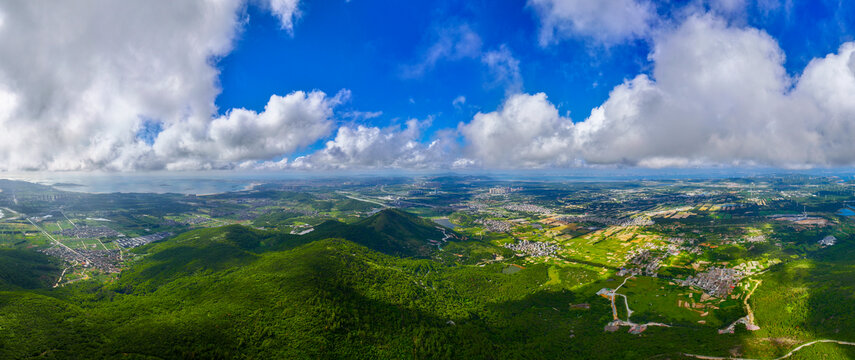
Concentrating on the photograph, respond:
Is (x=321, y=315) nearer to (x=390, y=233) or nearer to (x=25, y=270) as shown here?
(x=390, y=233)

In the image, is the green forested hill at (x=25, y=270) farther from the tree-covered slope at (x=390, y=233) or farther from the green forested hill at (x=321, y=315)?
the tree-covered slope at (x=390, y=233)

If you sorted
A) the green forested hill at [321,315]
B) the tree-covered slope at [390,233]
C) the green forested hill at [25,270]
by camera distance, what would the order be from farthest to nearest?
1. the tree-covered slope at [390,233]
2. the green forested hill at [25,270]
3. the green forested hill at [321,315]

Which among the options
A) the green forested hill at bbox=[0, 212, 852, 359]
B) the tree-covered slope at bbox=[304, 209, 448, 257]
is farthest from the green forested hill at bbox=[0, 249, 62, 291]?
the tree-covered slope at bbox=[304, 209, 448, 257]

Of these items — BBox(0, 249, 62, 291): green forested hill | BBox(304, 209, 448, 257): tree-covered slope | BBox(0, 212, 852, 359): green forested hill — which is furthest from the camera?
BBox(304, 209, 448, 257): tree-covered slope

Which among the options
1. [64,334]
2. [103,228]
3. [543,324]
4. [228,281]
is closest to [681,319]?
[543,324]

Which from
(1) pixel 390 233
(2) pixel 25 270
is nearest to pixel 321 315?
(1) pixel 390 233

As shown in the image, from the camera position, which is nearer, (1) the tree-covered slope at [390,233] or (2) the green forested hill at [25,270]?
(2) the green forested hill at [25,270]

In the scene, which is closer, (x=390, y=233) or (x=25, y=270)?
(x=25, y=270)

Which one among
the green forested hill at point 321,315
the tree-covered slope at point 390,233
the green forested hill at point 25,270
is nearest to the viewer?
the green forested hill at point 321,315

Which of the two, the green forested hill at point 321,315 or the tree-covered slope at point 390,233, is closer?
the green forested hill at point 321,315

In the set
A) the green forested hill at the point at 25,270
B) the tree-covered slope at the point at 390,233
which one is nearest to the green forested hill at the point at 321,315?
the green forested hill at the point at 25,270

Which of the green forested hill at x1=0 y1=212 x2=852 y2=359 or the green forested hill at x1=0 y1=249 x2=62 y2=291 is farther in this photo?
the green forested hill at x1=0 y1=249 x2=62 y2=291

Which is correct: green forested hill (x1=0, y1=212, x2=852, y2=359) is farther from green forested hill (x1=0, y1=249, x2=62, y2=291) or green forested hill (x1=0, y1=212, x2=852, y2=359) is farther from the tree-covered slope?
the tree-covered slope
